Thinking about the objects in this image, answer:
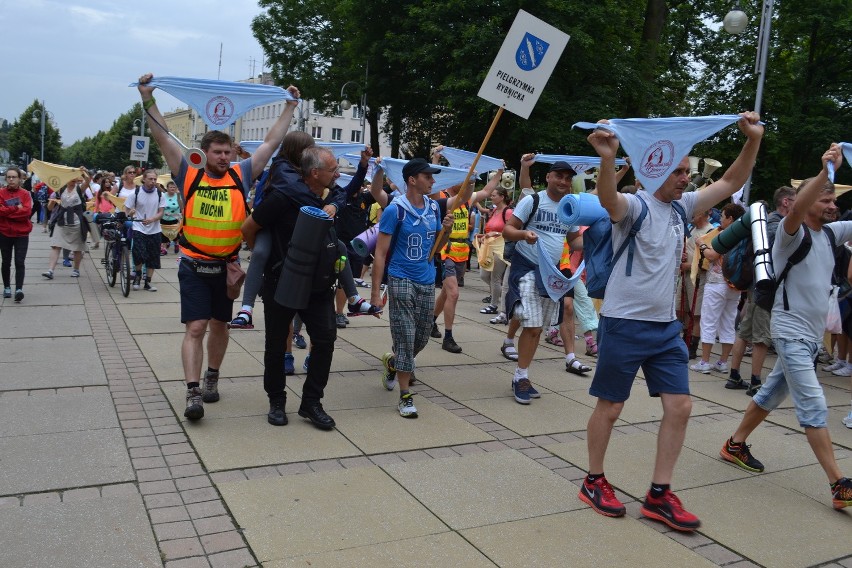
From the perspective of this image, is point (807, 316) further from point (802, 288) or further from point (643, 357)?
point (643, 357)

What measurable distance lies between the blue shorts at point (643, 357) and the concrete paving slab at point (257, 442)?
1745 millimetres

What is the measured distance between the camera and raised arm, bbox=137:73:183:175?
552 cm

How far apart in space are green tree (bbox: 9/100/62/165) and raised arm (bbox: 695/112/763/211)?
106910 millimetres

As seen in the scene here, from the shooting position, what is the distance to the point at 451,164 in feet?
29.0

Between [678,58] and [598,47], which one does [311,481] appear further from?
[678,58]

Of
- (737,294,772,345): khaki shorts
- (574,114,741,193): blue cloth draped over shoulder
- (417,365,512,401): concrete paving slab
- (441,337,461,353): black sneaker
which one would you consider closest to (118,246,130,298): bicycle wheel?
(441,337,461,353): black sneaker

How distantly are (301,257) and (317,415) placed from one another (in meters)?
1.14

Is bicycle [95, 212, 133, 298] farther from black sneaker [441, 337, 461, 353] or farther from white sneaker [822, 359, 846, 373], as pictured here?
white sneaker [822, 359, 846, 373]

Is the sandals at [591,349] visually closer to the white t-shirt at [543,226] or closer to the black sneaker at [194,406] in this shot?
the white t-shirt at [543,226]

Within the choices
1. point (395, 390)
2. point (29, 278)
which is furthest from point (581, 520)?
point (29, 278)

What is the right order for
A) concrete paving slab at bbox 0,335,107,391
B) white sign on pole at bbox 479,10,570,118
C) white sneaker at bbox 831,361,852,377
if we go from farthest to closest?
white sneaker at bbox 831,361,852,377, concrete paving slab at bbox 0,335,107,391, white sign on pole at bbox 479,10,570,118

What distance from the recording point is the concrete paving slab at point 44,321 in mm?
8641

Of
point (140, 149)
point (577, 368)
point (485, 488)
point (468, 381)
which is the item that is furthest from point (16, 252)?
point (140, 149)

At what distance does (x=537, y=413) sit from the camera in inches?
256
